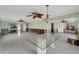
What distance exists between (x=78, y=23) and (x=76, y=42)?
1.04 ft

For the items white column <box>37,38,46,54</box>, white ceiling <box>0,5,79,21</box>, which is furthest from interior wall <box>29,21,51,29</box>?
white column <box>37,38,46,54</box>

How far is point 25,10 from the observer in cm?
213

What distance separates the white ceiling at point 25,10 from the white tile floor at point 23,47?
31 cm

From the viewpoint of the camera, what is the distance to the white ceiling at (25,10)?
2.11m

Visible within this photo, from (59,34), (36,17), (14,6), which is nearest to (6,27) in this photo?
(14,6)

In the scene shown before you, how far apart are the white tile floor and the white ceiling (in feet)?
1.01

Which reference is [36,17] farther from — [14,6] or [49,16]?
[14,6]

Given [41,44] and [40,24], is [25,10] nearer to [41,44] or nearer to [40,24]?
[40,24]

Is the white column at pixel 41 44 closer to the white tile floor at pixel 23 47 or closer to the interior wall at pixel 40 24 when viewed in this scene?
the white tile floor at pixel 23 47

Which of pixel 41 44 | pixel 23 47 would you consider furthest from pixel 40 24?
pixel 23 47

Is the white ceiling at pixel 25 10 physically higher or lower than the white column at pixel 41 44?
higher

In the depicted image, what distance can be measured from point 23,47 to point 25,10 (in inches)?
24.5

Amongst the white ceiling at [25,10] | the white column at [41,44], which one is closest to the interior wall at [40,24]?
the white ceiling at [25,10]
